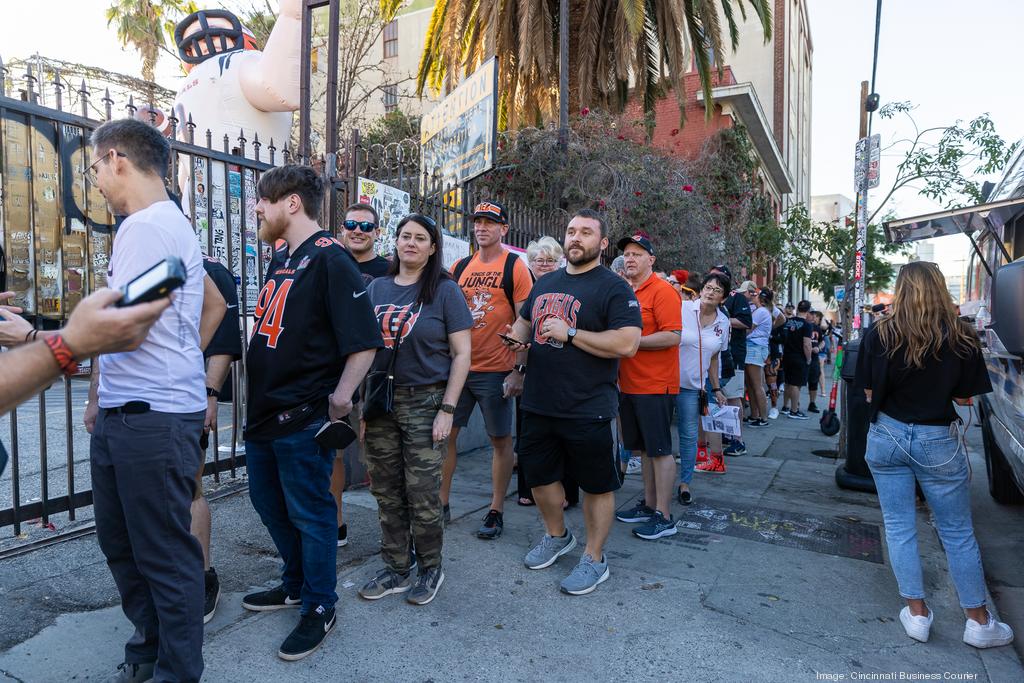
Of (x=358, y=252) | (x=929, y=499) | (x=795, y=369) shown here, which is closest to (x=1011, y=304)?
(x=929, y=499)

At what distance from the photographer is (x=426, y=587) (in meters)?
3.47

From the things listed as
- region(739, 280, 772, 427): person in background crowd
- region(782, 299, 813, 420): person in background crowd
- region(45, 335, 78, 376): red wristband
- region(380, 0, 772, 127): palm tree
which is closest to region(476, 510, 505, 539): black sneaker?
region(45, 335, 78, 376): red wristband

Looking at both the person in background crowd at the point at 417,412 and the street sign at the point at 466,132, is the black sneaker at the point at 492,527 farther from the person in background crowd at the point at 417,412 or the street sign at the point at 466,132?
the street sign at the point at 466,132

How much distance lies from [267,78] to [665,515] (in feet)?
24.3

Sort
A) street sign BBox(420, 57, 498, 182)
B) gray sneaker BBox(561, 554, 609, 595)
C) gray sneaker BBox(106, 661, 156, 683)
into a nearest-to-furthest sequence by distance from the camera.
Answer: gray sneaker BBox(106, 661, 156, 683), gray sneaker BBox(561, 554, 609, 595), street sign BBox(420, 57, 498, 182)

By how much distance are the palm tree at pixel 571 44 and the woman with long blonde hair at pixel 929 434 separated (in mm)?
10367

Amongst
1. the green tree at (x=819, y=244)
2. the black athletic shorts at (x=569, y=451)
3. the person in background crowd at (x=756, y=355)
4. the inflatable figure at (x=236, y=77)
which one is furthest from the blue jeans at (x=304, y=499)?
the green tree at (x=819, y=244)

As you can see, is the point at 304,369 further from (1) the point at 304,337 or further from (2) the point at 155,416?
(2) the point at 155,416

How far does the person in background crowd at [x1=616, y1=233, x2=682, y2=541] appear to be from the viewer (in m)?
4.47

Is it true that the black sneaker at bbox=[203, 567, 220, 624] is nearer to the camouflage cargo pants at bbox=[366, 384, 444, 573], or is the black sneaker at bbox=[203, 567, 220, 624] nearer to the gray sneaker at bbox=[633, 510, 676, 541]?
the camouflage cargo pants at bbox=[366, 384, 444, 573]

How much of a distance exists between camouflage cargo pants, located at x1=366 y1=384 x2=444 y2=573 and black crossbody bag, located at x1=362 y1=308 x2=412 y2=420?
3.4 inches

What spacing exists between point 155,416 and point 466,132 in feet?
17.1

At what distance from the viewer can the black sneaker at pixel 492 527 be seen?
14.4 feet

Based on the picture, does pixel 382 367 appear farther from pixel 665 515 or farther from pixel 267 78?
pixel 267 78
